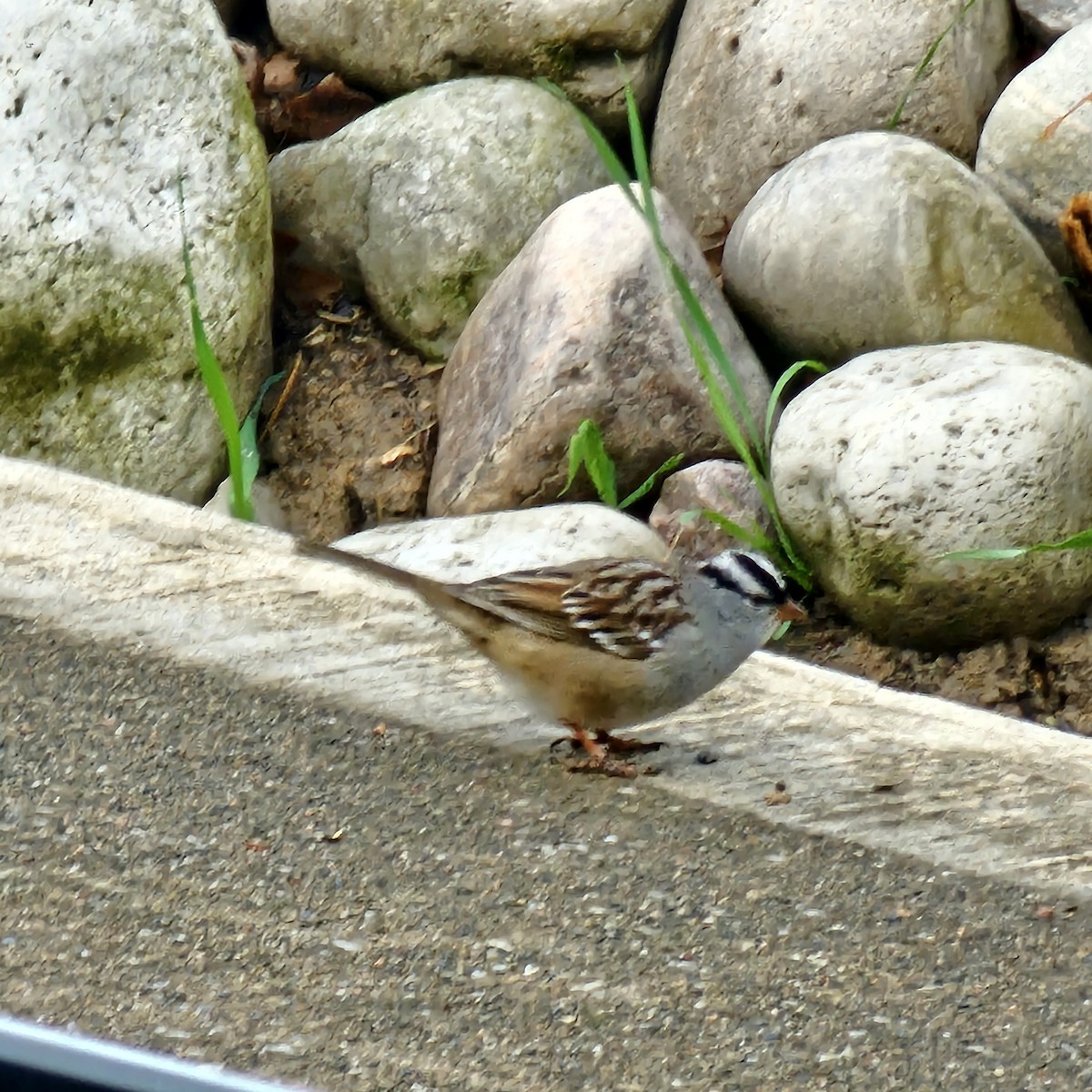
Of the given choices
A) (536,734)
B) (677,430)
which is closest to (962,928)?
(536,734)

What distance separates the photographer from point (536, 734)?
156 inches

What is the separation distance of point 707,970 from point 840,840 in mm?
606

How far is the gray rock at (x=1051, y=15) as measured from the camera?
599 centimetres

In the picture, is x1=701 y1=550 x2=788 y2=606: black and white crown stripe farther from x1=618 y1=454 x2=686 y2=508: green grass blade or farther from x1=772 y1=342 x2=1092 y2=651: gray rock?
x1=618 y1=454 x2=686 y2=508: green grass blade

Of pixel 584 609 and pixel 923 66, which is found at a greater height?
pixel 923 66

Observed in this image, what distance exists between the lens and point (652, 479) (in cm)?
571

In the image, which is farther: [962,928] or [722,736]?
[722,736]

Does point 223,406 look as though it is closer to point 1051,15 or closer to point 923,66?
point 923,66

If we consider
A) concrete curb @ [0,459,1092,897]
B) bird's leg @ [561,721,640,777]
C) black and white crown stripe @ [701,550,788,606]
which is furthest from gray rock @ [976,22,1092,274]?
bird's leg @ [561,721,640,777]

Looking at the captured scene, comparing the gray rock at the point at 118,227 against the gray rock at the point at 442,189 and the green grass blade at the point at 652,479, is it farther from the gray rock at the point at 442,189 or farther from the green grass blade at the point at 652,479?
the green grass blade at the point at 652,479

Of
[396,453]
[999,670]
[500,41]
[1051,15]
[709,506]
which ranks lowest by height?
[999,670]

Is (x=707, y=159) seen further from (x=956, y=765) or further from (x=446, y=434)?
(x=956, y=765)

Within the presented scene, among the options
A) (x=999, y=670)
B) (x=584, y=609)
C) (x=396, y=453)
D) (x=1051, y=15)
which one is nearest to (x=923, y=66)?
(x=1051, y=15)

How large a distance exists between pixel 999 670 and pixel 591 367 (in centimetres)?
162
